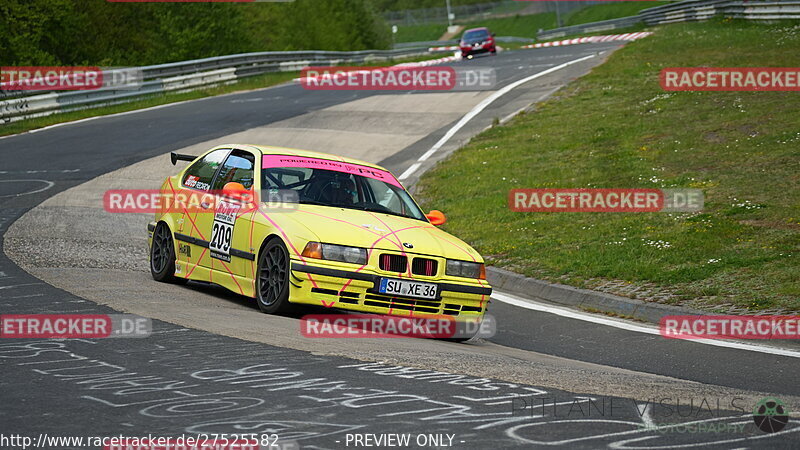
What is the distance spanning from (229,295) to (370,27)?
6247 centimetres

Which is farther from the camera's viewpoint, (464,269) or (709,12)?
(709,12)

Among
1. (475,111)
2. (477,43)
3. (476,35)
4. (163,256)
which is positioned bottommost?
(163,256)

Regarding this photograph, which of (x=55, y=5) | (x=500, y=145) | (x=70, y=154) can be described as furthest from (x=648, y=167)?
(x=55, y=5)

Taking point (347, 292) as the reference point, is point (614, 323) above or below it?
below

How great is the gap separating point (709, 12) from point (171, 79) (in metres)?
24.3

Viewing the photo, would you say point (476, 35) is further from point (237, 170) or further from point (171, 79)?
point (237, 170)

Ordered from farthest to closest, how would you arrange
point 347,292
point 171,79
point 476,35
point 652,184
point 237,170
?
point 476,35, point 171,79, point 652,184, point 237,170, point 347,292

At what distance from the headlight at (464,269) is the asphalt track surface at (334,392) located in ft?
2.02

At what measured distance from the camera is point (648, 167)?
17141 millimetres

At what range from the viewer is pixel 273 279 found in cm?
942

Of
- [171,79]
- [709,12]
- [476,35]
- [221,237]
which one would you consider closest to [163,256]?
[221,237]

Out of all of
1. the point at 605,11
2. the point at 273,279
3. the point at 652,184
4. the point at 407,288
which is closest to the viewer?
the point at 407,288

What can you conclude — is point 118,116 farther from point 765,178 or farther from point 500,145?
point 765,178

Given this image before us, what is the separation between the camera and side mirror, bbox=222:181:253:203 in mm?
10148
